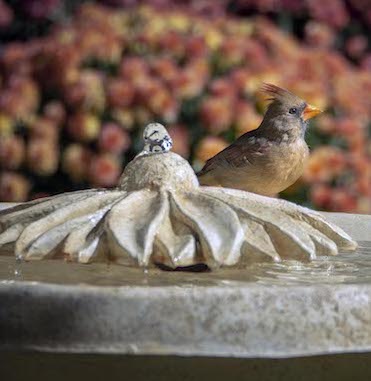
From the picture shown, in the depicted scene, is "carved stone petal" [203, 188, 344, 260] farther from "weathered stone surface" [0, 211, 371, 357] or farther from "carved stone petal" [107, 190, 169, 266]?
"weathered stone surface" [0, 211, 371, 357]

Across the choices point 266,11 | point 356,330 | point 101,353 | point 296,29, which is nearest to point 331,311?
point 356,330

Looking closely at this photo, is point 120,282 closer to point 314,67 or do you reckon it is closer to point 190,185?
point 190,185

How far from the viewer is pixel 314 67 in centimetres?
502

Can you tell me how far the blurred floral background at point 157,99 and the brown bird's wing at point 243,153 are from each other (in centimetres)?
68

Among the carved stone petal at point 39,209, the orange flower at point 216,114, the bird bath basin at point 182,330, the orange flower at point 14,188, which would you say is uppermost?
the orange flower at point 216,114

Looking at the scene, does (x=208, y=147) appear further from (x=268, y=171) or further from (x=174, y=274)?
(x=174, y=274)

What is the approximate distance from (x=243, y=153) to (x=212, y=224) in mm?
1899

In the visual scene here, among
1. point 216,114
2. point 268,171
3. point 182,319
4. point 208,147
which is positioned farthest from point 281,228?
point 216,114

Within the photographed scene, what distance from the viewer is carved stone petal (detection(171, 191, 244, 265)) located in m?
1.62

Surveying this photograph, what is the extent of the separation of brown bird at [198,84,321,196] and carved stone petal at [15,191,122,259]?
1733 mm

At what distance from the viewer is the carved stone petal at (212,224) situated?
5.30 ft

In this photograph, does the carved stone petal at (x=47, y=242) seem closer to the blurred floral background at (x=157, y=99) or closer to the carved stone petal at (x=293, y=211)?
the carved stone petal at (x=293, y=211)

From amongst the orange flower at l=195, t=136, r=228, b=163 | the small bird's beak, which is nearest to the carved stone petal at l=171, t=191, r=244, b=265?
the small bird's beak

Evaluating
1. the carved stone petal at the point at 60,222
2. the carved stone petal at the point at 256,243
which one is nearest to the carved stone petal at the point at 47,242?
the carved stone petal at the point at 60,222
